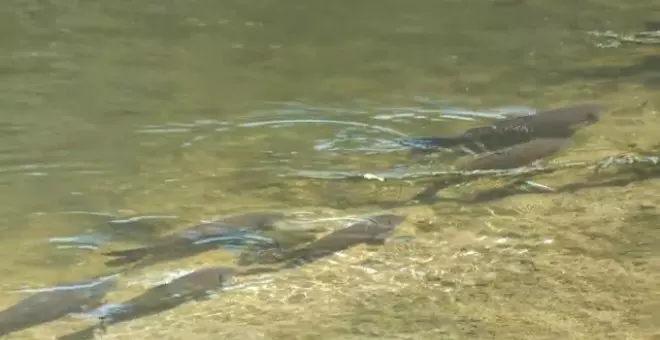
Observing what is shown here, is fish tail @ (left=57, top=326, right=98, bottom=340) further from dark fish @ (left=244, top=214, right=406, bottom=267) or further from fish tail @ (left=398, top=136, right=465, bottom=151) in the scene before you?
fish tail @ (left=398, top=136, right=465, bottom=151)

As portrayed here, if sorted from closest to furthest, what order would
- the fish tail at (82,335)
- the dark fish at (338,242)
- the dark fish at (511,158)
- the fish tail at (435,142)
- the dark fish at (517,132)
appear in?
the fish tail at (82,335) < the dark fish at (338,242) < the dark fish at (511,158) < the dark fish at (517,132) < the fish tail at (435,142)

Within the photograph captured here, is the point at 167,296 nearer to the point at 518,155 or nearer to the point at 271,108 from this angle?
the point at 518,155

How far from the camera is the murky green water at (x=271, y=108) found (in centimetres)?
522

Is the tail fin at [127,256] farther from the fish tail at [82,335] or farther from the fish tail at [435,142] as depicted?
the fish tail at [435,142]

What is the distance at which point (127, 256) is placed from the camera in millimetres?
5180

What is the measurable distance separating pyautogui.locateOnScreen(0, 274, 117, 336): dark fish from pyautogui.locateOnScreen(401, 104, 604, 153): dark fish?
2579mm

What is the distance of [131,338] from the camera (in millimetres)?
4250

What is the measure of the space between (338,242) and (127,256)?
3.52 feet

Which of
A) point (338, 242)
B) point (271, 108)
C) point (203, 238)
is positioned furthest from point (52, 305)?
point (271, 108)

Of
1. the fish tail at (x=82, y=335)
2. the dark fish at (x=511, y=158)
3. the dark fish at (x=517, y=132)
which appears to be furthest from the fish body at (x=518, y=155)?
the fish tail at (x=82, y=335)

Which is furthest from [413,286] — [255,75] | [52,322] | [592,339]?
[255,75]

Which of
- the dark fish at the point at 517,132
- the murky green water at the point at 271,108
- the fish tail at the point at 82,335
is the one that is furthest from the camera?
the dark fish at the point at 517,132

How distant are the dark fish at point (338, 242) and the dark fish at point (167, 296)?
384 millimetres

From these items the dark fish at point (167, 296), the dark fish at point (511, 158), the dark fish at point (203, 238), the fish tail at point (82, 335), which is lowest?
the fish tail at point (82, 335)
